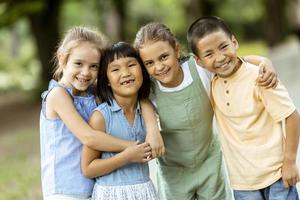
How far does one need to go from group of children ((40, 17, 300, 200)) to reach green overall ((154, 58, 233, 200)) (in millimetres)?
12

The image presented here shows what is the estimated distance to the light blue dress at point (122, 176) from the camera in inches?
125

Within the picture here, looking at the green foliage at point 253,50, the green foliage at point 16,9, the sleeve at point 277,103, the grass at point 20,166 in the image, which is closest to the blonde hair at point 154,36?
the sleeve at point 277,103

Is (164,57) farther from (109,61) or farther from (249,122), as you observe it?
(249,122)

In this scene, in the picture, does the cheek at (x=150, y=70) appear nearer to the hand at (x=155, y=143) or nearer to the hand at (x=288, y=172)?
the hand at (x=155, y=143)

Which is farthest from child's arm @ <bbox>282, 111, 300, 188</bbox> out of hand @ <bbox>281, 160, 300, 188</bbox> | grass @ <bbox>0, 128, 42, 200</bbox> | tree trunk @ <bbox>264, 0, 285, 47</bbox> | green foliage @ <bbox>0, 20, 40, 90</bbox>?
green foliage @ <bbox>0, 20, 40, 90</bbox>

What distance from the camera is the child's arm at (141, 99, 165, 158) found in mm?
3143

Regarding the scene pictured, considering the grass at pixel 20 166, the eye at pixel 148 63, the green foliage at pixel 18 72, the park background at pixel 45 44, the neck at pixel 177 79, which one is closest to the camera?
the eye at pixel 148 63

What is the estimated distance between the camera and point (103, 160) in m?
3.14

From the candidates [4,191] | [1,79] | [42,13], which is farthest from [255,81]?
[1,79]

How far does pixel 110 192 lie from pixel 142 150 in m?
0.30

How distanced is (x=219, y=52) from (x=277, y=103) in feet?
1.37

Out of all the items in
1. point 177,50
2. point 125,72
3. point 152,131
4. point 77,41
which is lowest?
point 152,131

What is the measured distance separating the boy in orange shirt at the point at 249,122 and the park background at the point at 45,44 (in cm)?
104

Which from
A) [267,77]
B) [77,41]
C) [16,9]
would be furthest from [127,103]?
[16,9]
